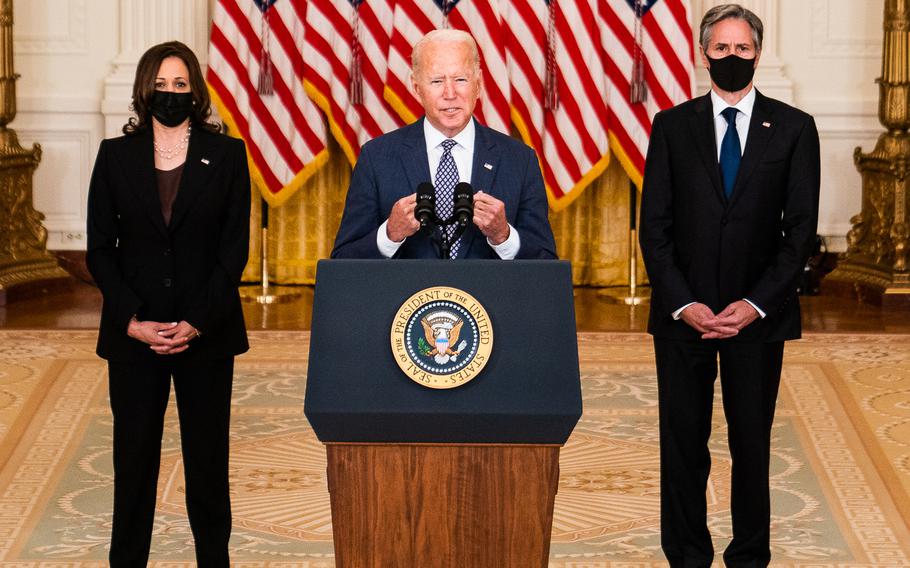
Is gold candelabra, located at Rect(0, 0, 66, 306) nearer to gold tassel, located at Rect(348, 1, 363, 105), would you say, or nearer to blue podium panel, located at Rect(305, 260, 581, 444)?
gold tassel, located at Rect(348, 1, 363, 105)

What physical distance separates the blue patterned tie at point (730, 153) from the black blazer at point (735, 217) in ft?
0.12

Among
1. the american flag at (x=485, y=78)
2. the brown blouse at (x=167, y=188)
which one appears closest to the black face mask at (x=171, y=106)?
the brown blouse at (x=167, y=188)

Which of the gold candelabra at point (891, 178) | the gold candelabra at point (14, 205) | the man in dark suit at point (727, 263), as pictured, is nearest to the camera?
the man in dark suit at point (727, 263)

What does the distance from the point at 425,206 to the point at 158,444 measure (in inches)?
53.6

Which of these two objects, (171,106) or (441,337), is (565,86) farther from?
(441,337)

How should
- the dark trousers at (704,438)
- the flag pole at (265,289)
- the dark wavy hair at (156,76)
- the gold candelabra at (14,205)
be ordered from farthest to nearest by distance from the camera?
the flag pole at (265,289)
the gold candelabra at (14,205)
the dark trousers at (704,438)
the dark wavy hair at (156,76)

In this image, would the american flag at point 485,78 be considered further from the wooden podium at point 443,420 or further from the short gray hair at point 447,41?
the wooden podium at point 443,420

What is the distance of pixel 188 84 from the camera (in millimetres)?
3959

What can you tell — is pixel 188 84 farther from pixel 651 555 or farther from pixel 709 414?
pixel 651 555

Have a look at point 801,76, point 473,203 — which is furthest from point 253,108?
point 473,203

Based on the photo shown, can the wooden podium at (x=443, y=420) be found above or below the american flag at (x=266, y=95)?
below

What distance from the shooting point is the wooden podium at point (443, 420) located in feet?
9.79

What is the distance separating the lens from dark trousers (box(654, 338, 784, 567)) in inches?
168

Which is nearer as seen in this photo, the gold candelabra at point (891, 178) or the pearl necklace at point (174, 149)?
the pearl necklace at point (174, 149)
